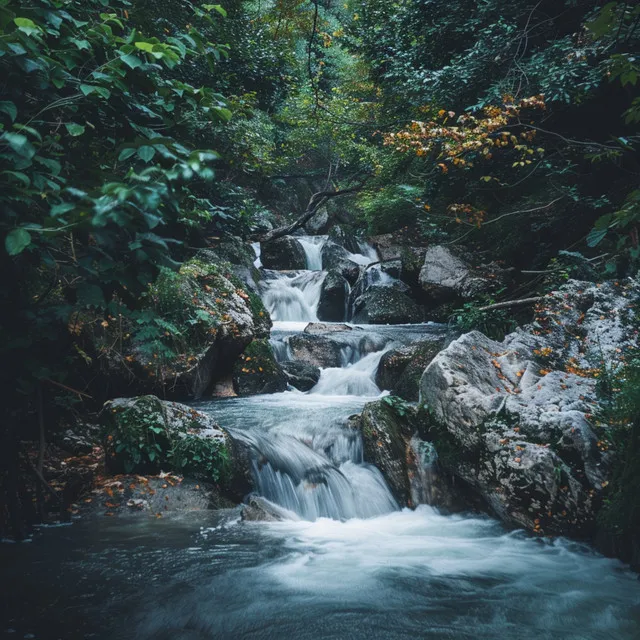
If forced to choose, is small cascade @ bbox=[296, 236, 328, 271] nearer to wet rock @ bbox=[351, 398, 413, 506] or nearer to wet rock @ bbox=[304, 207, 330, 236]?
wet rock @ bbox=[304, 207, 330, 236]

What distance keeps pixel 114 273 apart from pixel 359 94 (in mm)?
20112

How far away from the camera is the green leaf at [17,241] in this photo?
1535 mm

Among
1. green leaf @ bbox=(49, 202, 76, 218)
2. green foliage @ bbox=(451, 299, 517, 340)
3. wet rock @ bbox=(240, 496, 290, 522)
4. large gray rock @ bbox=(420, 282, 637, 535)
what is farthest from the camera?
green foliage @ bbox=(451, 299, 517, 340)

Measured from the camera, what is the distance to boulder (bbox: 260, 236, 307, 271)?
17.5m

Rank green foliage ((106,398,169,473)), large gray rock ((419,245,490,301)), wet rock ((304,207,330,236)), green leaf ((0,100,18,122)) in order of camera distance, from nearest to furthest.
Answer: green leaf ((0,100,18,122)) → green foliage ((106,398,169,473)) → large gray rock ((419,245,490,301)) → wet rock ((304,207,330,236))

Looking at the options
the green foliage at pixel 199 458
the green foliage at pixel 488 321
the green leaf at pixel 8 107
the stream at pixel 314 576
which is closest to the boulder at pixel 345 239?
the green foliage at pixel 488 321

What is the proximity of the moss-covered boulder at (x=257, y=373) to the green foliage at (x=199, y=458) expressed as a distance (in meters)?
3.51

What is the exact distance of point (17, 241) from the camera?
1.57 m

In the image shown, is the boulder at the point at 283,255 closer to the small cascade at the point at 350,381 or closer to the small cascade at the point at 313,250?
the small cascade at the point at 313,250

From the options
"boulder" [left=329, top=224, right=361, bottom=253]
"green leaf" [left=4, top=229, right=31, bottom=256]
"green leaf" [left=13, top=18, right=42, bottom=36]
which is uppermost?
"boulder" [left=329, top=224, right=361, bottom=253]

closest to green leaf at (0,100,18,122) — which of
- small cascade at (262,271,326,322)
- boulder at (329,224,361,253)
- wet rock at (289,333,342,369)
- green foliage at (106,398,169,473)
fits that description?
green foliage at (106,398,169,473)

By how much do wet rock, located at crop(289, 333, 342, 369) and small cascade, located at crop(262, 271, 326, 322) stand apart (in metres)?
3.41

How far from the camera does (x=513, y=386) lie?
5.88 m

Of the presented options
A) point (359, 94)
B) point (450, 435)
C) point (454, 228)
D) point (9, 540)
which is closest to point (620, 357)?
point (450, 435)
